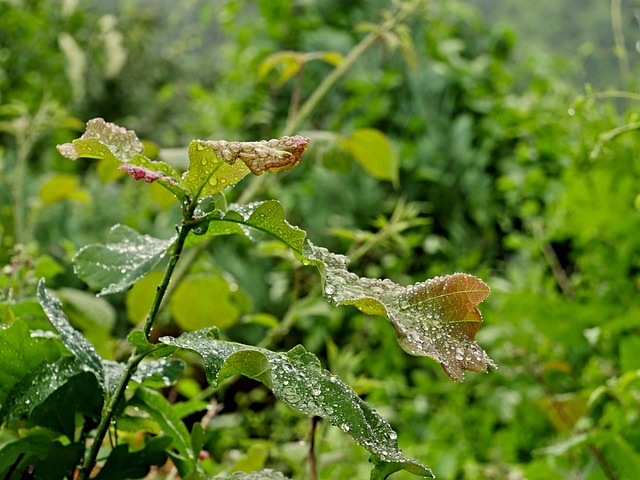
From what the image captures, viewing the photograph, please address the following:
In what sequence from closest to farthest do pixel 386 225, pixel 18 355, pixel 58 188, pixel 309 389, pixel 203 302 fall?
pixel 309 389 → pixel 18 355 → pixel 203 302 → pixel 386 225 → pixel 58 188

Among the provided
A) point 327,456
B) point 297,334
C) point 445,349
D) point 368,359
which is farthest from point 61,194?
point 297,334

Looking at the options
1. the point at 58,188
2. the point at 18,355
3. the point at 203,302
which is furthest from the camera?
the point at 58,188

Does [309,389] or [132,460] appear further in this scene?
[132,460]

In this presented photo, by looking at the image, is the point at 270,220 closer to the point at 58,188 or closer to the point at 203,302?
the point at 203,302

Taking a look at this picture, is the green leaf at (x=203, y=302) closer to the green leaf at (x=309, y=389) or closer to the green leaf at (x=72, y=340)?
the green leaf at (x=72, y=340)

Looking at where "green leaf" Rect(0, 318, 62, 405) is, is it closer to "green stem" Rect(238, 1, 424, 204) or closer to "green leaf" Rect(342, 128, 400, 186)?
"green stem" Rect(238, 1, 424, 204)

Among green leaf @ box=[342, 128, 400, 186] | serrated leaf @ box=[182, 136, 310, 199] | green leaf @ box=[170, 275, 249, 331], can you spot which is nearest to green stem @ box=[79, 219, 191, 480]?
serrated leaf @ box=[182, 136, 310, 199]

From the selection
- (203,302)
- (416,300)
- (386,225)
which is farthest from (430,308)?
(386,225)
